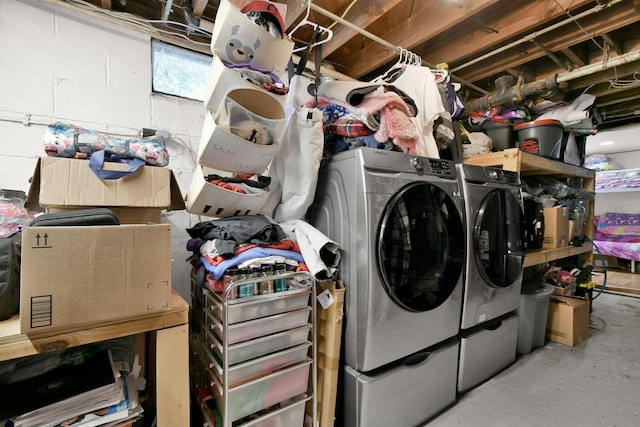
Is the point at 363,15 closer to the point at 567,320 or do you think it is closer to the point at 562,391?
the point at 562,391

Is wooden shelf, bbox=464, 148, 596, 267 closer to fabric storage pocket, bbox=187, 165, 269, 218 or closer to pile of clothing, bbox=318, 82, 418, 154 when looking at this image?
pile of clothing, bbox=318, 82, 418, 154

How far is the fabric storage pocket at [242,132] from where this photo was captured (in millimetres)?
1179

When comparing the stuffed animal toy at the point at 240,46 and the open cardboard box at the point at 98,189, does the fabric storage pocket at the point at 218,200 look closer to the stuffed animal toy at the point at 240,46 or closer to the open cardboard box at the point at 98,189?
the open cardboard box at the point at 98,189

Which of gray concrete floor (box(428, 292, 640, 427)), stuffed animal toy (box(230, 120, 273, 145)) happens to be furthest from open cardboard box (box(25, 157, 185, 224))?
gray concrete floor (box(428, 292, 640, 427))

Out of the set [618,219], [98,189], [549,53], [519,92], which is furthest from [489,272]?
[618,219]

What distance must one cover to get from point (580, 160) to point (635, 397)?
2422 mm

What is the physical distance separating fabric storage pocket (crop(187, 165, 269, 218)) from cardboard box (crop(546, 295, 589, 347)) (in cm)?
258

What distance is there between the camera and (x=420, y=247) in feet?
4.62

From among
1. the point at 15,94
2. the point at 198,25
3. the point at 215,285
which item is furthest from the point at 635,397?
the point at 15,94

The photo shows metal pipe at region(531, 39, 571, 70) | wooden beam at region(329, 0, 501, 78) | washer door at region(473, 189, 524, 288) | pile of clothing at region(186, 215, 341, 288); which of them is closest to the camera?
pile of clothing at region(186, 215, 341, 288)

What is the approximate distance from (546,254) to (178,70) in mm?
3045

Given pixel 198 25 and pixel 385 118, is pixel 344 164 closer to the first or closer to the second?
pixel 385 118

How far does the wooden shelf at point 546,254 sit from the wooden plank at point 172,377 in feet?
7.22

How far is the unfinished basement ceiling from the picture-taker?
5.72 ft
